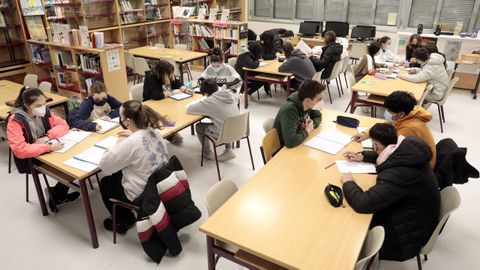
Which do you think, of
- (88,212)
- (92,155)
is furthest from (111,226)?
(92,155)

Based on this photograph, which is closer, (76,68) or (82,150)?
(82,150)

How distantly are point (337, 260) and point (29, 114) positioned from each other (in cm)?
276

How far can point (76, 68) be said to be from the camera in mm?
5785

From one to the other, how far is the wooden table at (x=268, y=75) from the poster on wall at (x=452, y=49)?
4011mm

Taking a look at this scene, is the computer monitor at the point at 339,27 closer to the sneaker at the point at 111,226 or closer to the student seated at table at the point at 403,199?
the student seated at table at the point at 403,199

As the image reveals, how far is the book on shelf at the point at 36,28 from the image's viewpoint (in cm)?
594

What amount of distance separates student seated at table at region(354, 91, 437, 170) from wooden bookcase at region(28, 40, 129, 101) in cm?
439

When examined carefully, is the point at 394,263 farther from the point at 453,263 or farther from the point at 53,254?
the point at 53,254

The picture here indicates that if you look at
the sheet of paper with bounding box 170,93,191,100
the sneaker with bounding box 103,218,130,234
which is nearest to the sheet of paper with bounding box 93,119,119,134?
the sneaker with bounding box 103,218,130,234

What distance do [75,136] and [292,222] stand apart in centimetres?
211

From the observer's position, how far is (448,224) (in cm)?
305

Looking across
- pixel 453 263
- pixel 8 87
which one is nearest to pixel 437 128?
pixel 453 263

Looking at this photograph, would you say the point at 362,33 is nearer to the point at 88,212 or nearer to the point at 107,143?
the point at 107,143

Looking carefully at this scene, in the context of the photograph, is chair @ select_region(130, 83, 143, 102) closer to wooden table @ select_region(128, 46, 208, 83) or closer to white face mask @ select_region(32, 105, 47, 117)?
white face mask @ select_region(32, 105, 47, 117)
